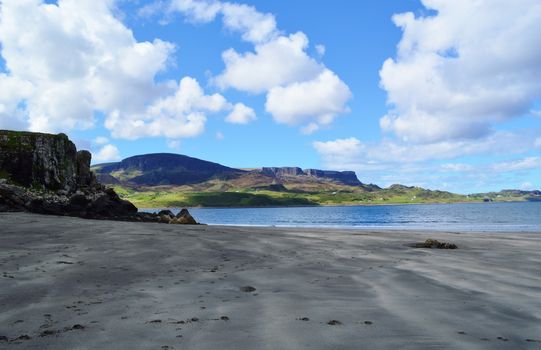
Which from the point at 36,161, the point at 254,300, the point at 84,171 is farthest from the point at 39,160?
the point at 254,300

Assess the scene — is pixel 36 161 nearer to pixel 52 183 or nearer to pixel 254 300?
pixel 52 183

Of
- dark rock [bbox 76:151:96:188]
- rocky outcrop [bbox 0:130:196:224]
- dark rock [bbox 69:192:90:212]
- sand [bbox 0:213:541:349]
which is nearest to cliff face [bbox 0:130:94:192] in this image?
rocky outcrop [bbox 0:130:196:224]

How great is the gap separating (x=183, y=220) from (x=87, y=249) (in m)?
25.9

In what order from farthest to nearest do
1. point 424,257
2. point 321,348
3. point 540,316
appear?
point 424,257
point 540,316
point 321,348

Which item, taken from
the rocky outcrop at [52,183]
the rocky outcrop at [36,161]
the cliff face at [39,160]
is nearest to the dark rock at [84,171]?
the rocky outcrop at [52,183]

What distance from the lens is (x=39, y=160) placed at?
54000 mm

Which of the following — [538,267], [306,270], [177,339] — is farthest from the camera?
[538,267]

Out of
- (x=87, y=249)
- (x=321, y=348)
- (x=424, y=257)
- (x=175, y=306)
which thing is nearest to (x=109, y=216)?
(x=87, y=249)

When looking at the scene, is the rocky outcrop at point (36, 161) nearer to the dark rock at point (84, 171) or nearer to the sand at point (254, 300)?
the dark rock at point (84, 171)

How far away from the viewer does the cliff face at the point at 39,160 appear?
51594mm

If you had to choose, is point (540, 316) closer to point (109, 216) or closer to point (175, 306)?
point (175, 306)

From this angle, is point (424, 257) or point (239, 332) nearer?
point (239, 332)

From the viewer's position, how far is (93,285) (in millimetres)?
10414

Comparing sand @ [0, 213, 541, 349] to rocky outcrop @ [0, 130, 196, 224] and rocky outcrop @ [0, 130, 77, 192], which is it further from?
rocky outcrop @ [0, 130, 77, 192]
